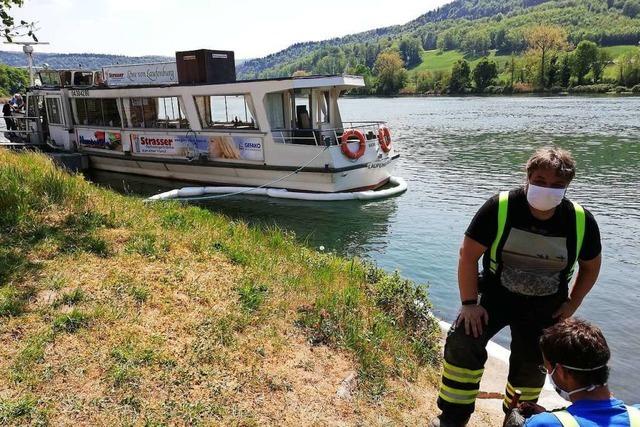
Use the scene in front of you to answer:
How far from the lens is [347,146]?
1441 centimetres

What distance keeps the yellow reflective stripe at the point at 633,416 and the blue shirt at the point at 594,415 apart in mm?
13

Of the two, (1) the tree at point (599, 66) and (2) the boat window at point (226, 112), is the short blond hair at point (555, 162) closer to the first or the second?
(2) the boat window at point (226, 112)

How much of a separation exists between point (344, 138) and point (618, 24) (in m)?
184

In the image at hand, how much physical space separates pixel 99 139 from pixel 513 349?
61.7 ft

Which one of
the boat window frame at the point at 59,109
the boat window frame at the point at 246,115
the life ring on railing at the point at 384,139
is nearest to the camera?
the boat window frame at the point at 246,115

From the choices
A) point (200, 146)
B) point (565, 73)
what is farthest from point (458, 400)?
point (565, 73)

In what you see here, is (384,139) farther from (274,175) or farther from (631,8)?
(631,8)

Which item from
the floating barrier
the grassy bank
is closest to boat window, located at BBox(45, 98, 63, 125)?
the floating barrier

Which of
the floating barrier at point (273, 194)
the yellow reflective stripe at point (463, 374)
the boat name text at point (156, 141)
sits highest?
the boat name text at point (156, 141)

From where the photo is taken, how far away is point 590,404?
6.94 ft

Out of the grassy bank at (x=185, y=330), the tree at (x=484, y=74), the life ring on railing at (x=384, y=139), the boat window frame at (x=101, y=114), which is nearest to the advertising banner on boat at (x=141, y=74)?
the boat window frame at (x=101, y=114)

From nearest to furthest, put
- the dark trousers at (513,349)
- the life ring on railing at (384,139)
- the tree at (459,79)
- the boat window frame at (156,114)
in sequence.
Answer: the dark trousers at (513,349) → the life ring on railing at (384,139) → the boat window frame at (156,114) → the tree at (459,79)

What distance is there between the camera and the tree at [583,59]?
251ft

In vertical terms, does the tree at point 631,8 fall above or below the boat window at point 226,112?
above
